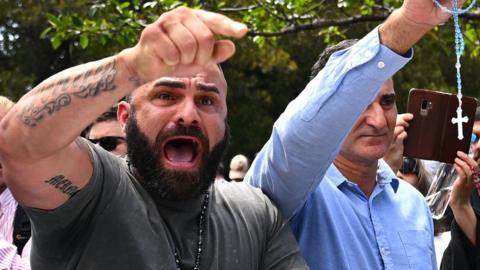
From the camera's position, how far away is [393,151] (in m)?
4.61

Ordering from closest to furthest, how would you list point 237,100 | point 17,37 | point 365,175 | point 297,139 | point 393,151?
point 297,139 → point 365,175 → point 393,151 → point 17,37 → point 237,100

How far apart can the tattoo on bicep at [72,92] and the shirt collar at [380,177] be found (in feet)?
4.09

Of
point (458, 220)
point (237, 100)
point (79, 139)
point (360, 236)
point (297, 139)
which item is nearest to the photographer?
point (79, 139)

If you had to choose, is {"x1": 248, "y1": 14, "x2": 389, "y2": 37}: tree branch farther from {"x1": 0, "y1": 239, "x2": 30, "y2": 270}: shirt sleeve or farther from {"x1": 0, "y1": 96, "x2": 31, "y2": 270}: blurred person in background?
{"x1": 0, "y1": 239, "x2": 30, "y2": 270}: shirt sleeve

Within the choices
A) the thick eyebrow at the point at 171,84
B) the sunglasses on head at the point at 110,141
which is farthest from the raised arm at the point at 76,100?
the sunglasses on head at the point at 110,141

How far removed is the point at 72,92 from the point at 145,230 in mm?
500

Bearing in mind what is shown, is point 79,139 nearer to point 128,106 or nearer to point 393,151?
point 128,106

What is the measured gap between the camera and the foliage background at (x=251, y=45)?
712 centimetres

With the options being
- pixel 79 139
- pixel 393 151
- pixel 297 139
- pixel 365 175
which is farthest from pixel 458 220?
pixel 79 139

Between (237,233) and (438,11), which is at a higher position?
(438,11)

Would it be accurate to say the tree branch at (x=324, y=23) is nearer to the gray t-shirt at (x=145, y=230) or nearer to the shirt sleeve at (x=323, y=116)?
the shirt sleeve at (x=323, y=116)

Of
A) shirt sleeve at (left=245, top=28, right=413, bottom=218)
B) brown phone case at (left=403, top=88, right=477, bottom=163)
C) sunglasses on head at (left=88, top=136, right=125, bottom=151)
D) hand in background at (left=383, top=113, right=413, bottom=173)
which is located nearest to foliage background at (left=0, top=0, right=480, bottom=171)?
hand in background at (left=383, top=113, right=413, bottom=173)

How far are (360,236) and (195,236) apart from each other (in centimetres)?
72

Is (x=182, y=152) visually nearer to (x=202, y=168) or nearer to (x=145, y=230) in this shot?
(x=202, y=168)
